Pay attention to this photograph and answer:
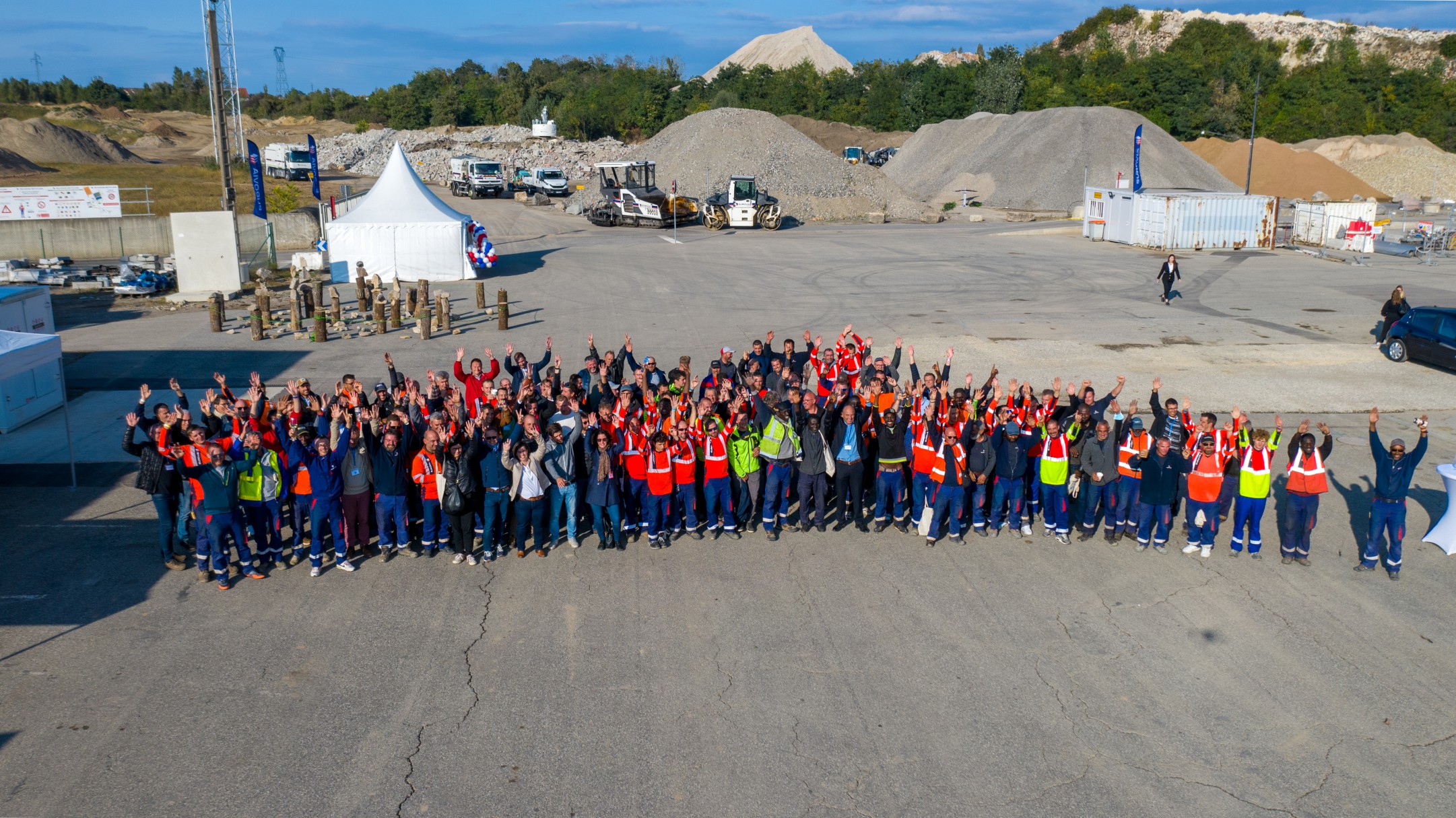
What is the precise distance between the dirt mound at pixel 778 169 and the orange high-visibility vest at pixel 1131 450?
40.0 metres

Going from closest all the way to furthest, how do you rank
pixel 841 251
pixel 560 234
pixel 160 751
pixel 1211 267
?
pixel 160 751 < pixel 1211 267 < pixel 841 251 < pixel 560 234

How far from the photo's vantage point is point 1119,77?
266 ft

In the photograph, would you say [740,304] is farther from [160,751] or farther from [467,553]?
[160,751]

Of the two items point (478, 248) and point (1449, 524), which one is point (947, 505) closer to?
point (1449, 524)

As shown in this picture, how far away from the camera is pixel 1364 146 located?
65750mm

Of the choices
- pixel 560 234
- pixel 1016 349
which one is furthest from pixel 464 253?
pixel 1016 349

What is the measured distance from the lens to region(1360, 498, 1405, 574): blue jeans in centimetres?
912

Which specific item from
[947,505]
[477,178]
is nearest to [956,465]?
[947,505]

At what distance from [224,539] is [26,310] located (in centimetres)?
1099

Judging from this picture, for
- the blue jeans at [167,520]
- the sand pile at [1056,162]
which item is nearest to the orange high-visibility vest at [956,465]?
the blue jeans at [167,520]

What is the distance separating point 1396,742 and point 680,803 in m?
5.03

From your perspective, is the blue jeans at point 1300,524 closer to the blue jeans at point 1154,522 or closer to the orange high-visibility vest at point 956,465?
the blue jeans at point 1154,522

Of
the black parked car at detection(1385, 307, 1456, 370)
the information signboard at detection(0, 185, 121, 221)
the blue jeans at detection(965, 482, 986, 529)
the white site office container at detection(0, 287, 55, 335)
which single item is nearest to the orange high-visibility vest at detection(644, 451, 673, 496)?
the blue jeans at detection(965, 482, 986, 529)

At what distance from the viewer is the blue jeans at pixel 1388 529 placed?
912 cm
